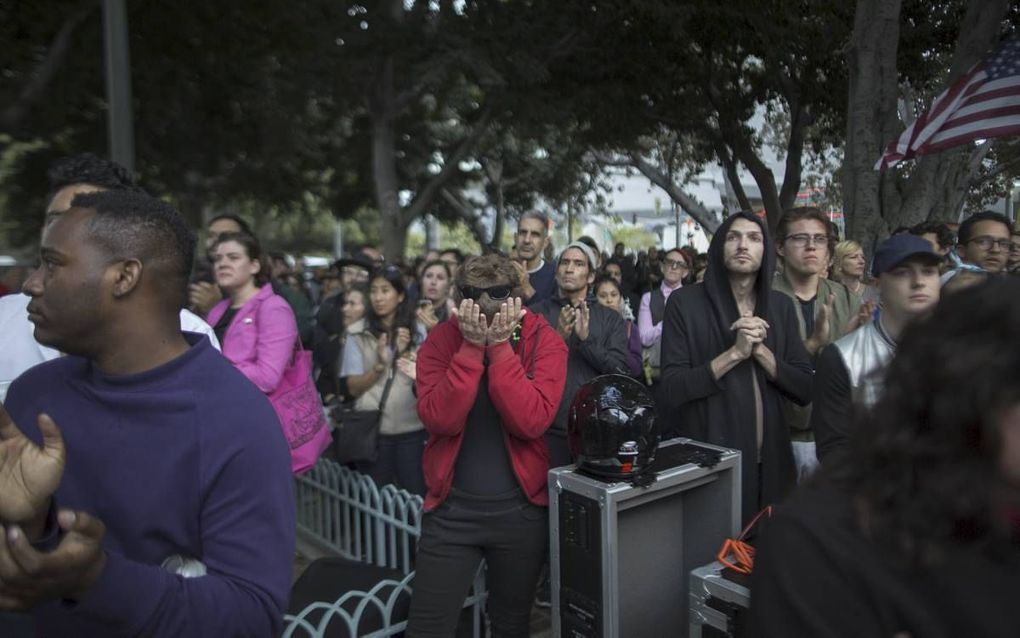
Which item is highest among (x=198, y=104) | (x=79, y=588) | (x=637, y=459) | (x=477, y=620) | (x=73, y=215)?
(x=198, y=104)

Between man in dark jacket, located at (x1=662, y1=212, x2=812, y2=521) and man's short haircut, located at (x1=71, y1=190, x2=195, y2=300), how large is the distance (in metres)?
2.24

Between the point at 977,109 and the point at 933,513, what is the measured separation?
21.6 ft

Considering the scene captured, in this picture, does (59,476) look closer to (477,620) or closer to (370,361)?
(477,620)

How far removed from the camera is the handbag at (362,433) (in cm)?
458

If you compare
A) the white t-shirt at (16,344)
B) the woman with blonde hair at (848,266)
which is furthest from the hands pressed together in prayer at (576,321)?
the woman with blonde hair at (848,266)

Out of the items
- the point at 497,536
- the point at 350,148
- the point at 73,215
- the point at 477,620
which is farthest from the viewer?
the point at 350,148

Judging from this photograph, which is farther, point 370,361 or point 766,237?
point 370,361

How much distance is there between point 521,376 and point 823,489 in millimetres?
1789

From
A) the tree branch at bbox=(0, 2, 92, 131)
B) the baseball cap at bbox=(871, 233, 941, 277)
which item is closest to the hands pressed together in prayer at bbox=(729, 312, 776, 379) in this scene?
the baseball cap at bbox=(871, 233, 941, 277)

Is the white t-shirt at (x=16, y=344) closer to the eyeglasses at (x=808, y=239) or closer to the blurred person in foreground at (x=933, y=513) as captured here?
the blurred person in foreground at (x=933, y=513)

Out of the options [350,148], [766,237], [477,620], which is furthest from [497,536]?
[350,148]

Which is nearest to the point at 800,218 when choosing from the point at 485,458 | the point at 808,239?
the point at 808,239

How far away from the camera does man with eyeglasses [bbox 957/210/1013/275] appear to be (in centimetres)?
464

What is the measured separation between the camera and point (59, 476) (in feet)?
4.00
